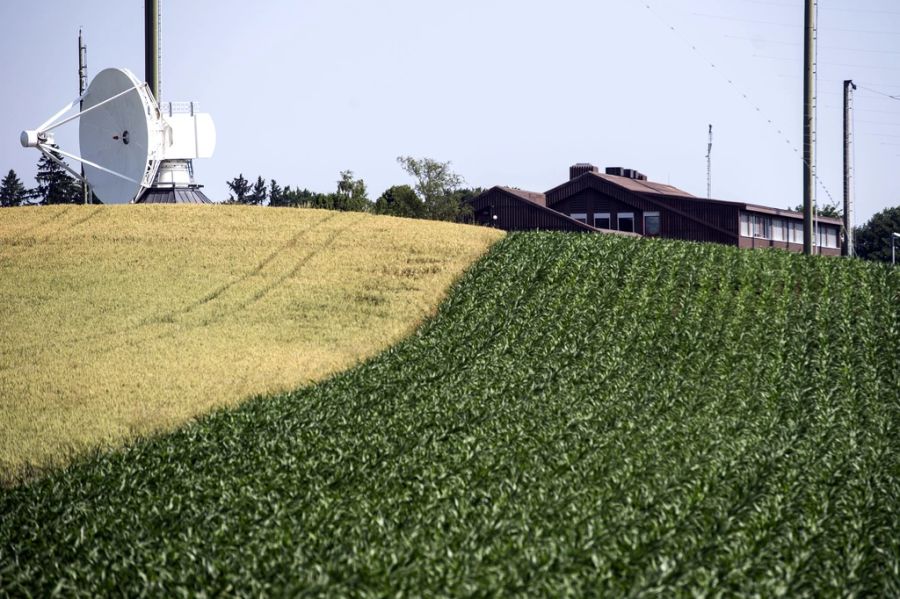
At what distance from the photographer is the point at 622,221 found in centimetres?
6938

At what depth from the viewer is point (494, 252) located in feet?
129

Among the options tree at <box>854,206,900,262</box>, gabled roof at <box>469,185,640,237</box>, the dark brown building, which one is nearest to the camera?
gabled roof at <box>469,185,640,237</box>

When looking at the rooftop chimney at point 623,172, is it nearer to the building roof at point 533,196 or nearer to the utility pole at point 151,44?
the building roof at point 533,196

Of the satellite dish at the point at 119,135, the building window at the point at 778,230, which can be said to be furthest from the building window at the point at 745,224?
the satellite dish at the point at 119,135

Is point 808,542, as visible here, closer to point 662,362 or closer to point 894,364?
point 662,362

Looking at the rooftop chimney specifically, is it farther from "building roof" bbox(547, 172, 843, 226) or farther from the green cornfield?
the green cornfield

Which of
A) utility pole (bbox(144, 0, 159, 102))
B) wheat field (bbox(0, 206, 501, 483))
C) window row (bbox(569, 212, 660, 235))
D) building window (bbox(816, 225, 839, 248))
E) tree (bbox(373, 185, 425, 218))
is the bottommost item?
wheat field (bbox(0, 206, 501, 483))

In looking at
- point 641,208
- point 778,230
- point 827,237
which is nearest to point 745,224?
point 778,230

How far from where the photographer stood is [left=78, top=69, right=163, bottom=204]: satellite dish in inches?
1752

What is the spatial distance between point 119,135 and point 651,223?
35621mm

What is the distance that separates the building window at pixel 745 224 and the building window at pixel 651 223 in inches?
214

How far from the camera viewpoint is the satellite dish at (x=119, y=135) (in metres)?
44.5

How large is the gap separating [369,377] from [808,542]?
46.6ft

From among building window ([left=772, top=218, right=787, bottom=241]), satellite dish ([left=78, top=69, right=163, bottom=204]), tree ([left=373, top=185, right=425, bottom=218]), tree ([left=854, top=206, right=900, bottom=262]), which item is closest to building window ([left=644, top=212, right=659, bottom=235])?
building window ([left=772, top=218, right=787, bottom=241])
